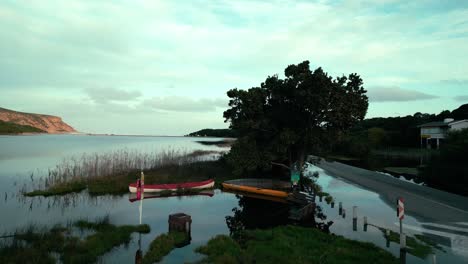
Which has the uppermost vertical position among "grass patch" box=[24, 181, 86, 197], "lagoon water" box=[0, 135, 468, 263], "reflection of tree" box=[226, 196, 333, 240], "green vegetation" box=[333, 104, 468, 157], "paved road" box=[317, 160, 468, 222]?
"green vegetation" box=[333, 104, 468, 157]

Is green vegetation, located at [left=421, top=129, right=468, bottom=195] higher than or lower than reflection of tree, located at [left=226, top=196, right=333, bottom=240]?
higher

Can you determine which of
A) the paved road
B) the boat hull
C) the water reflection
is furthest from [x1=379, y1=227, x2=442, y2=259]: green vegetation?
the water reflection

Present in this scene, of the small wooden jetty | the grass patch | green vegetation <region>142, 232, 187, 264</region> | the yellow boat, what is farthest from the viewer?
the yellow boat

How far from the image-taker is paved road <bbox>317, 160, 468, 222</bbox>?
20827mm

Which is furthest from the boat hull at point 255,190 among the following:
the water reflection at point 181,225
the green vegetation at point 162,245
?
the green vegetation at point 162,245

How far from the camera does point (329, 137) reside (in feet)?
93.6

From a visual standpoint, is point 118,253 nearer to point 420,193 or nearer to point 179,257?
point 179,257

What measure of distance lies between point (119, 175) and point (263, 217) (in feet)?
65.3

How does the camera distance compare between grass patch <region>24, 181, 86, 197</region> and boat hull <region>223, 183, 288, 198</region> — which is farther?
boat hull <region>223, 183, 288, 198</region>

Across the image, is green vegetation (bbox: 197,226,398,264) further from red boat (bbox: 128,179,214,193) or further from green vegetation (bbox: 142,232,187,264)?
red boat (bbox: 128,179,214,193)

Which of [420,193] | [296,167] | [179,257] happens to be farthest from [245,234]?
[420,193]

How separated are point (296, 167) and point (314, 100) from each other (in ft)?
22.9

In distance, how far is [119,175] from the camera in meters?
33.8

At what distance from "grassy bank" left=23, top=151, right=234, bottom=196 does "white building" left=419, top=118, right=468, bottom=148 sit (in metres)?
56.3
